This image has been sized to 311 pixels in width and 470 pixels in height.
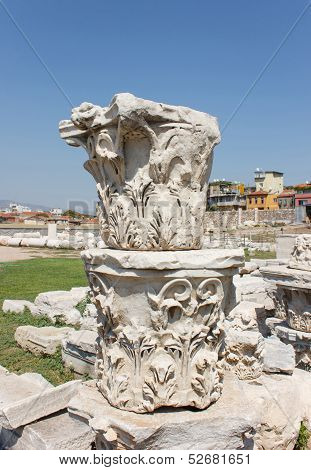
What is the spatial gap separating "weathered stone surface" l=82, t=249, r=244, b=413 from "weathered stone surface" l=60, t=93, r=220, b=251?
0.58 ft

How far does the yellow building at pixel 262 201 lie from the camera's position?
56.2 m

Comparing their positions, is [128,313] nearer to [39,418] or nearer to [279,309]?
[39,418]

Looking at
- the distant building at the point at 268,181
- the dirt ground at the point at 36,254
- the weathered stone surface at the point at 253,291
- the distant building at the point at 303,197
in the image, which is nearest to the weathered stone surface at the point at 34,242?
the dirt ground at the point at 36,254

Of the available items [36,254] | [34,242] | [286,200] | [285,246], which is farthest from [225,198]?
[285,246]

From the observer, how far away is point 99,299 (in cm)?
274

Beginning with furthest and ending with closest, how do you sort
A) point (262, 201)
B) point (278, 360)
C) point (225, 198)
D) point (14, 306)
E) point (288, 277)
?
1. point (225, 198)
2. point (262, 201)
3. point (14, 306)
4. point (288, 277)
5. point (278, 360)

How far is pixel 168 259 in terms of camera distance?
2.51m

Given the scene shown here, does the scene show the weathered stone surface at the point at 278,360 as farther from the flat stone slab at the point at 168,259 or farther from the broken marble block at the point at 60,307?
the broken marble block at the point at 60,307

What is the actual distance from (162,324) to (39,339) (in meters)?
4.00

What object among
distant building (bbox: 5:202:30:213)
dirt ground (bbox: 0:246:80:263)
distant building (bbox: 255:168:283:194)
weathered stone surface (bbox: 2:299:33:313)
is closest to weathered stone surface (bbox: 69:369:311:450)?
weathered stone surface (bbox: 2:299:33:313)

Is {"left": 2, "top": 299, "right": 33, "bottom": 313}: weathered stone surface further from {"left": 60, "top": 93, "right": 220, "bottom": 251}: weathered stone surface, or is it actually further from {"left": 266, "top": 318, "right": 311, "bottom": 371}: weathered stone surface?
{"left": 60, "top": 93, "right": 220, "bottom": 251}: weathered stone surface

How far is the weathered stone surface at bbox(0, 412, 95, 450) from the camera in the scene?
3.08m

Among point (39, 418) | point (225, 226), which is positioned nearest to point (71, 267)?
point (39, 418)

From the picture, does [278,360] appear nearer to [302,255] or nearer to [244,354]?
[244,354]
